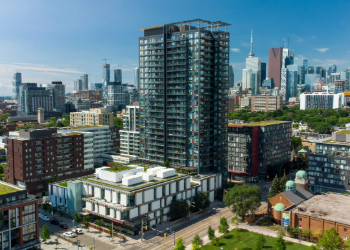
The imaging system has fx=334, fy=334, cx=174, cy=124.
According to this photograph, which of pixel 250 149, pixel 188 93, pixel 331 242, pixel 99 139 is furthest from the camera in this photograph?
pixel 99 139

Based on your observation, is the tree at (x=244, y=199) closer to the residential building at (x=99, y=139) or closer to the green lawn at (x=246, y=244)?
the green lawn at (x=246, y=244)

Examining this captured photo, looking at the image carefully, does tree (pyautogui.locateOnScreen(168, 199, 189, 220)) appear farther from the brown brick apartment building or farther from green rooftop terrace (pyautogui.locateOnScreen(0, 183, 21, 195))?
green rooftop terrace (pyautogui.locateOnScreen(0, 183, 21, 195))

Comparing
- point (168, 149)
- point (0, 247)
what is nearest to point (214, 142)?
point (168, 149)

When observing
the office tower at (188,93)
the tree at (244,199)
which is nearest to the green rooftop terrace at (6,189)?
the tree at (244,199)

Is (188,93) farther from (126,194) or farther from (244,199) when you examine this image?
(126,194)

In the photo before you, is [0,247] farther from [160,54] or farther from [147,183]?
[160,54]

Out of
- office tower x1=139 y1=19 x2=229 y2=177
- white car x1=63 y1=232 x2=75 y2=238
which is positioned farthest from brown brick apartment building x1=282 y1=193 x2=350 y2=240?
white car x1=63 y1=232 x2=75 y2=238

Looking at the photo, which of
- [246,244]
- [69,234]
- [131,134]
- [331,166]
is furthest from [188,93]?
[69,234]

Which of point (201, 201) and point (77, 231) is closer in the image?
point (77, 231)

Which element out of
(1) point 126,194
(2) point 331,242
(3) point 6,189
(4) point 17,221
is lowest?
(2) point 331,242
